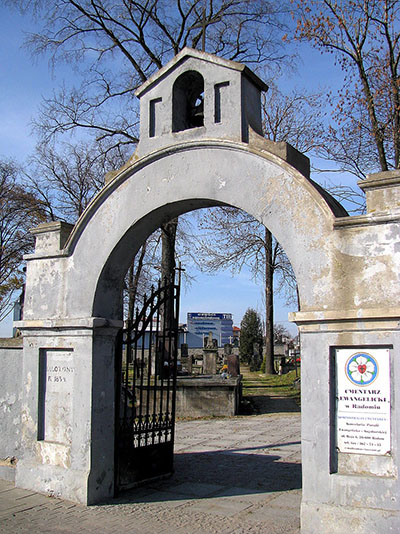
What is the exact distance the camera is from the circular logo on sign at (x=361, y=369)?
5.17 meters

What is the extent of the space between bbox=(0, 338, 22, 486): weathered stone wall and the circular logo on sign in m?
4.69

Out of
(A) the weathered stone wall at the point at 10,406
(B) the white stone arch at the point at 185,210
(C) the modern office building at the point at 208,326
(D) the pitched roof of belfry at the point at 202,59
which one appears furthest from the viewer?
(C) the modern office building at the point at 208,326

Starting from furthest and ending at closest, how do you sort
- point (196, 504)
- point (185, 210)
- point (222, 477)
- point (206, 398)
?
point (206, 398)
point (222, 477)
point (185, 210)
point (196, 504)

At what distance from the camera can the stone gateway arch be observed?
512cm

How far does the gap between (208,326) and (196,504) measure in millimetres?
97880

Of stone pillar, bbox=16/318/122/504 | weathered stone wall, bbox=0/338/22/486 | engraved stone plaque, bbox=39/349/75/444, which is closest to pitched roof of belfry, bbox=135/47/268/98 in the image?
stone pillar, bbox=16/318/122/504

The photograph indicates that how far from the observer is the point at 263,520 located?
19.5 feet

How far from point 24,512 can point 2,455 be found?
1.78 m

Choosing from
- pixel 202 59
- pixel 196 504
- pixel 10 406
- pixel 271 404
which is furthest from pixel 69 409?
pixel 271 404

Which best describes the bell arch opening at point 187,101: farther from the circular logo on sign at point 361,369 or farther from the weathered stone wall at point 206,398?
the weathered stone wall at point 206,398

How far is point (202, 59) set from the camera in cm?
666

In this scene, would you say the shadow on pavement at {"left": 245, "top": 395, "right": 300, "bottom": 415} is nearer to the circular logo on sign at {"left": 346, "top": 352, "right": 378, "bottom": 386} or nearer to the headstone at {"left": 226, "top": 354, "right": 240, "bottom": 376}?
the headstone at {"left": 226, "top": 354, "right": 240, "bottom": 376}

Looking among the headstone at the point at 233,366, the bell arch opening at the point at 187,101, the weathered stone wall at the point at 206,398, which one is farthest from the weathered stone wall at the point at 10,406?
the headstone at the point at 233,366

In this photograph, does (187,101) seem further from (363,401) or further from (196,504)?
(196,504)
